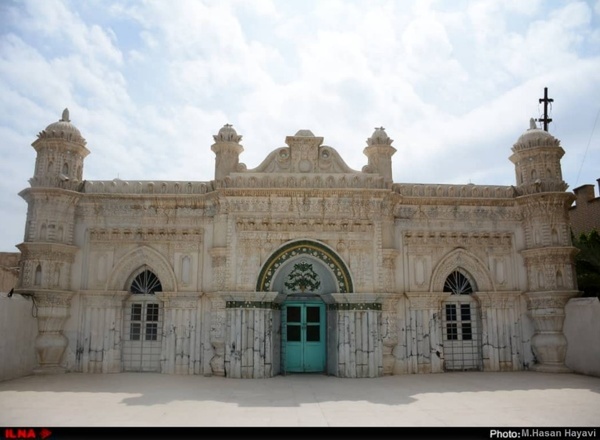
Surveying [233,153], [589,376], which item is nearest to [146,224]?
[233,153]

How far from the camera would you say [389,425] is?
753cm

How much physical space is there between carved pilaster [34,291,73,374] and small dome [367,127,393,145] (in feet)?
33.4

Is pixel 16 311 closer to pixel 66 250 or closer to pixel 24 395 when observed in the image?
pixel 66 250

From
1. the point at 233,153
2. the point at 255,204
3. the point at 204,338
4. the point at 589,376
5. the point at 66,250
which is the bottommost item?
the point at 589,376

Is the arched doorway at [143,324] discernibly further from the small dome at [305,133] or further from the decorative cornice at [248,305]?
the small dome at [305,133]

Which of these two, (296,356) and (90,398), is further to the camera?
(296,356)

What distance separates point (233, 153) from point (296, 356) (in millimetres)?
6440

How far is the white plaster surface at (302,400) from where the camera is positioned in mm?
7930

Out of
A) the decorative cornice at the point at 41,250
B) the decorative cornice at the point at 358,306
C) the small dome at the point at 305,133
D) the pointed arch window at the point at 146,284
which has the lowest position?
the decorative cornice at the point at 358,306

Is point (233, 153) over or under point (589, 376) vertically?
over

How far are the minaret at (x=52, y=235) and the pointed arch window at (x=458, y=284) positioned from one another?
1144 cm

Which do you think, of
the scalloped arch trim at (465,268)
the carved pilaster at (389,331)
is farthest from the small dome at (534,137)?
the carved pilaster at (389,331)

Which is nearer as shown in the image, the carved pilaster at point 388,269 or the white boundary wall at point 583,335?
the white boundary wall at point 583,335
